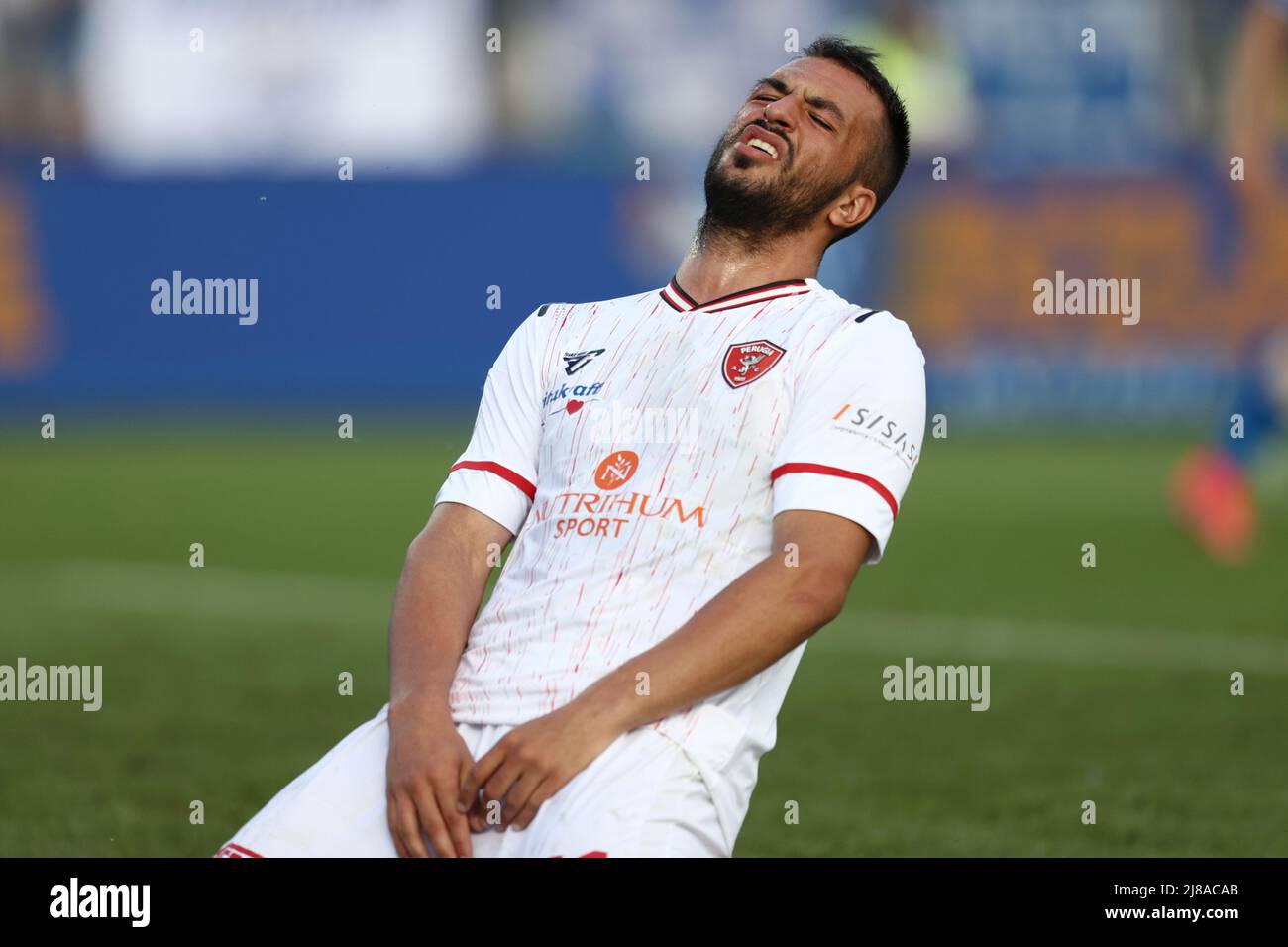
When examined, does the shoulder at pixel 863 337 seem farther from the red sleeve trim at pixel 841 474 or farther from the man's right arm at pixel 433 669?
the man's right arm at pixel 433 669

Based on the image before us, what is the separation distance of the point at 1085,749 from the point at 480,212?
11829 millimetres

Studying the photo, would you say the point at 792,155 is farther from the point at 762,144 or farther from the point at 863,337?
the point at 863,337

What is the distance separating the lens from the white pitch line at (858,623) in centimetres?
716

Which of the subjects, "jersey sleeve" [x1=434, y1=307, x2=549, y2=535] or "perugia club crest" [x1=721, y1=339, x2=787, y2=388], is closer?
"perugia club crest" [x1=721, y1=339, x2=787, y2=388]

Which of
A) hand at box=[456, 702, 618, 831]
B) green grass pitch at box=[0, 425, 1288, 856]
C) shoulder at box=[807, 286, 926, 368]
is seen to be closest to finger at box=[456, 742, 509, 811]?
hand at box=[456, 702, 618, 831]

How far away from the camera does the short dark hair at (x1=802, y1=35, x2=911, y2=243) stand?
350cm

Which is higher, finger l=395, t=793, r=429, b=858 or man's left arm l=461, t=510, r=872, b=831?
man's left arm l=461, t=510, r=872, b=831

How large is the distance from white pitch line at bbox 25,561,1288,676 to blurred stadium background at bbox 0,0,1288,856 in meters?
0.04

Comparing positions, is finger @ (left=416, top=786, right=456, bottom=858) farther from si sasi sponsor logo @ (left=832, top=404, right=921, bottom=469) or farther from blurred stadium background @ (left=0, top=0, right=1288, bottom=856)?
blurred stadium background @ (left=0, top=0, right=1288, bottom=856)
